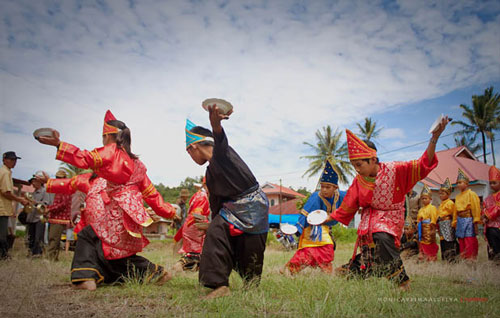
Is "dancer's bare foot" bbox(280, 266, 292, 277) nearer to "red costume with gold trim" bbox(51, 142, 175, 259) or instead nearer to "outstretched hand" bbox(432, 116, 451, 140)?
"red costume with gold trim" bbox(51, 142, 175, 259)

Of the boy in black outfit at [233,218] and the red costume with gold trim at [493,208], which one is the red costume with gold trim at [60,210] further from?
the red costume with gold trim at [493,208]

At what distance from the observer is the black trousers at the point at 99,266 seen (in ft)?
12.7

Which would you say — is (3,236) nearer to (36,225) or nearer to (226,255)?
(36,225)

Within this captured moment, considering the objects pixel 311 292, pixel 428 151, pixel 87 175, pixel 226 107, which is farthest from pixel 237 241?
pixel 87 175

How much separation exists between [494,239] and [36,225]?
33.0ft

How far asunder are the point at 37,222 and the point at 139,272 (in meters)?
5.55

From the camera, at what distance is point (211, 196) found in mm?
3680

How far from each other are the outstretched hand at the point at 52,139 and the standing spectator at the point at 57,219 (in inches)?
180

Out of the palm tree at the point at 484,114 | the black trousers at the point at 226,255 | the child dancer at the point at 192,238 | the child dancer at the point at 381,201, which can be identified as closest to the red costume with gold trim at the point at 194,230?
the child dancer at the point at 192,238

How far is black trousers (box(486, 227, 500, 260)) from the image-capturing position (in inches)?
277

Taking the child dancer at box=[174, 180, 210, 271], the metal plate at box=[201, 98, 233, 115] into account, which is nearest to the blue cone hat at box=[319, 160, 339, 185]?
the child dancer at box=[174, 180, 210, 271]

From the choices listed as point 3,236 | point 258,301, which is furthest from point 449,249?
point 3,236

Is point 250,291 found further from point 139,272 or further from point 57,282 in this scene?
point 57,282

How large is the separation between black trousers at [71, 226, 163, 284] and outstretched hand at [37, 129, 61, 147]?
3.76 feet
